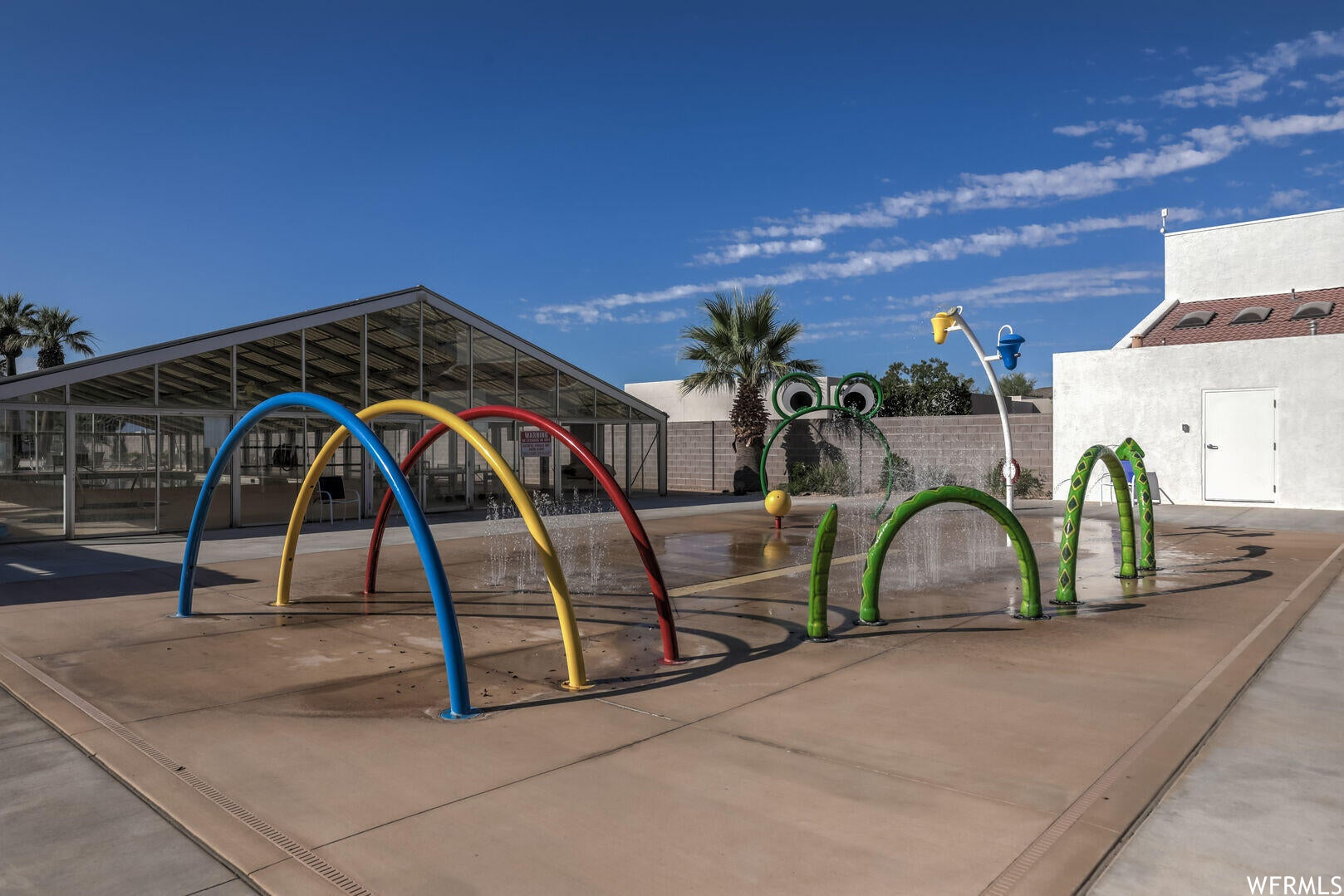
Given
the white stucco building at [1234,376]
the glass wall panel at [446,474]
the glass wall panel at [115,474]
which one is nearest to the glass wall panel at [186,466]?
the glass wall panel at [115,474]

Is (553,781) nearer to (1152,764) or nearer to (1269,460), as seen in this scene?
(1152,764)

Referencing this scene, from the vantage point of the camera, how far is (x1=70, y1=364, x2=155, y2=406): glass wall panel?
13.8 m

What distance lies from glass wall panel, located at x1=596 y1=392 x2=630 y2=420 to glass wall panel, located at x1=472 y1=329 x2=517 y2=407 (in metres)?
2.47

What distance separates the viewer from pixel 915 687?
5277mm

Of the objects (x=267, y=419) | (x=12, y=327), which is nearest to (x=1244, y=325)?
(x=267, y=419)

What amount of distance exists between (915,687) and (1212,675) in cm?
192

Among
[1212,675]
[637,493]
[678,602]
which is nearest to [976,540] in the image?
[678,602]

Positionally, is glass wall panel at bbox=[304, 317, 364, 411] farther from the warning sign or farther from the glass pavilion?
the warning sign

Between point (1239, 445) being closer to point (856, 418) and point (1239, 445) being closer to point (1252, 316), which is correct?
point (1252, 316)

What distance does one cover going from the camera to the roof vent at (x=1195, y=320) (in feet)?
69.3

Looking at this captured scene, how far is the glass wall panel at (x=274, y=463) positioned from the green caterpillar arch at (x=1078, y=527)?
13.5m

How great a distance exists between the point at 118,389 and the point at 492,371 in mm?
7011

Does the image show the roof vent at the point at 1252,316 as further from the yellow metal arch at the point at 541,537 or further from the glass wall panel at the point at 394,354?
the yellow metal arch at the point at 541,537

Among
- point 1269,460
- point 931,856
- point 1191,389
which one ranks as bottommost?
point 931,856
